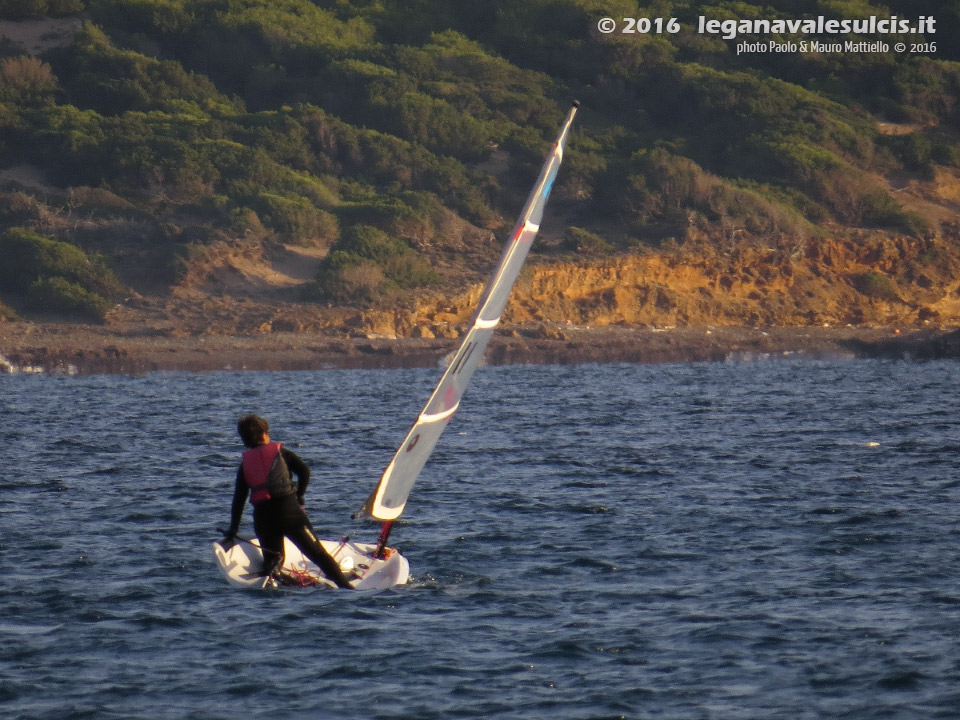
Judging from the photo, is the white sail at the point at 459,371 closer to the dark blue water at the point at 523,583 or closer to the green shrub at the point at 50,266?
the dark blue water at the point at 523,583

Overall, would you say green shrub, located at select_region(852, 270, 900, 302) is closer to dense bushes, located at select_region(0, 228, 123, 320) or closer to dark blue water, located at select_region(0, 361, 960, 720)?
dark blue water, located at select_region(0, 361, 960, 720)

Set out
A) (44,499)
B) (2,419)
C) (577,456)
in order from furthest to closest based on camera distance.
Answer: (2,419) → (577,456) → (44,499)

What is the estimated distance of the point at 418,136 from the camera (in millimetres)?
58625

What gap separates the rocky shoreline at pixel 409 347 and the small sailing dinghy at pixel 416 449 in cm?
2960

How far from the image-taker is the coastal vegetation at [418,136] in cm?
4947

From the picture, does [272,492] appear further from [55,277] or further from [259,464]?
[55,277]

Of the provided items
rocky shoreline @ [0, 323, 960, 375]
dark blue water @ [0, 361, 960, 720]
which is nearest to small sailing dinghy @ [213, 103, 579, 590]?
dark blue water @ [0, 361, 960, 720]

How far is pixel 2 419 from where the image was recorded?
28000mm

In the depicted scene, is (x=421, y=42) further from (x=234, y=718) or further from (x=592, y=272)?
(x=234, y=718)

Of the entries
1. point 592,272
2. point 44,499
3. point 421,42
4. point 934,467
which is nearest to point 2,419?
point 44,499

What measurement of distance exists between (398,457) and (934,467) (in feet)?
40.4

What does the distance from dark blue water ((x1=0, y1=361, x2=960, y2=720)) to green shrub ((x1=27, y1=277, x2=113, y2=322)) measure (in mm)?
18664

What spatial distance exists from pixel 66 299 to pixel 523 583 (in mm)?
35434

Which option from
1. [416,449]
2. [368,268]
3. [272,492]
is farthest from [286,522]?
[368,268]
